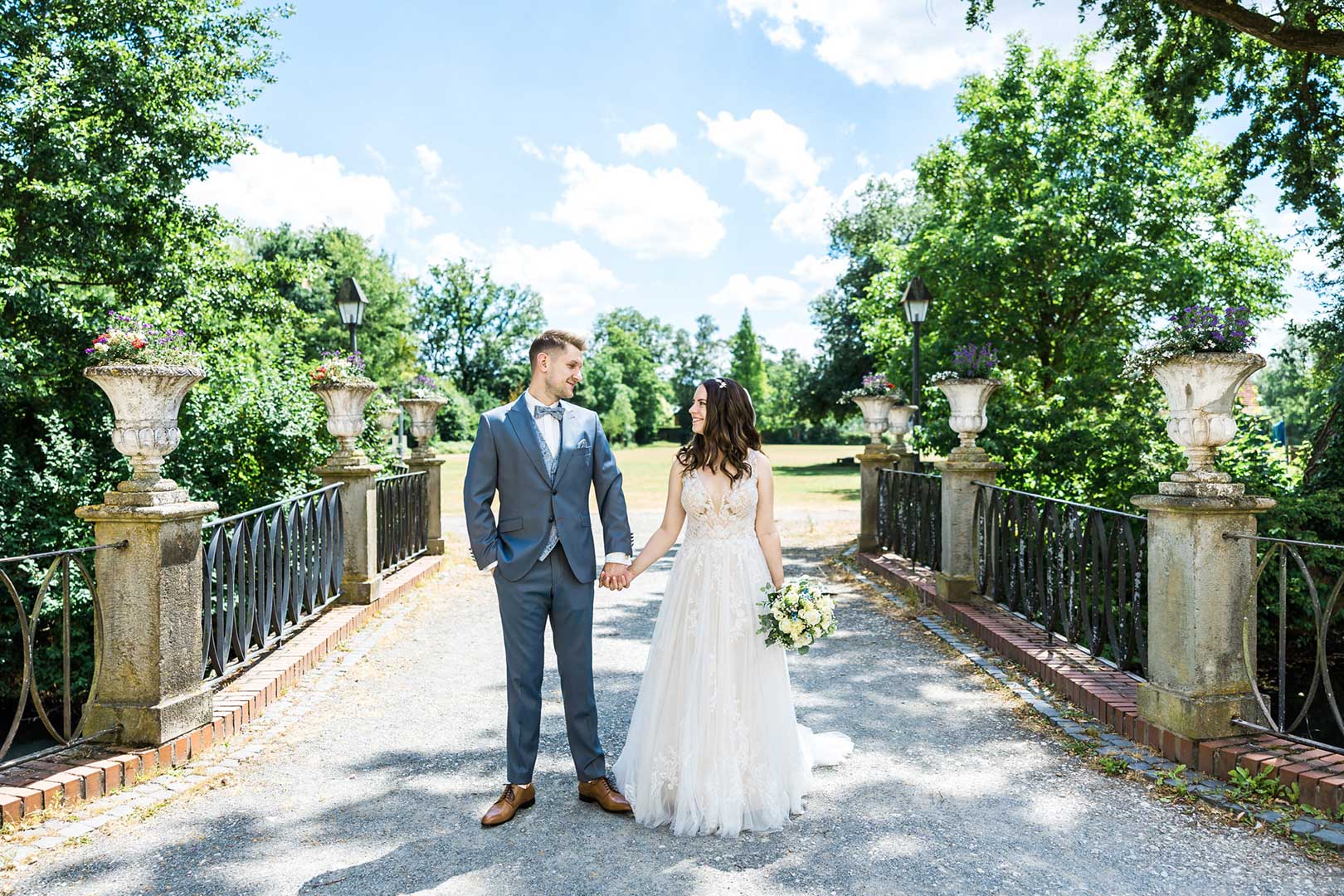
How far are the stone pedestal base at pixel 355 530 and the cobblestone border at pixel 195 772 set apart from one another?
3.51ft

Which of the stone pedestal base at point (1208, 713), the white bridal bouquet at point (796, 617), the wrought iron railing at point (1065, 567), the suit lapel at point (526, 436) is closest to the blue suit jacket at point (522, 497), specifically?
the suit lapel at point (526, 436)

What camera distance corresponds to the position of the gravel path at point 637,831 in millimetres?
3180

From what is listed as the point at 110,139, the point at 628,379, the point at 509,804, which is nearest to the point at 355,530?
the point at 509,804

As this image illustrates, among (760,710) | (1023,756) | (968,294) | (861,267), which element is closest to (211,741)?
(760,710)

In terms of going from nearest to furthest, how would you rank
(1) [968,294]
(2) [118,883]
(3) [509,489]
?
(2) [118,883] < (3) [509,489] < (1) [968,294]

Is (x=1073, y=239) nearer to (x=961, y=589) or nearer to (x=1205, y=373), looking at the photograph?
(x=961, y=589)

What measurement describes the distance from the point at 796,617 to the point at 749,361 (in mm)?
79518

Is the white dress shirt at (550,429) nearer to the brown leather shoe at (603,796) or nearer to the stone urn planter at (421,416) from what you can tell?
the brown leather shoe at (603,796)

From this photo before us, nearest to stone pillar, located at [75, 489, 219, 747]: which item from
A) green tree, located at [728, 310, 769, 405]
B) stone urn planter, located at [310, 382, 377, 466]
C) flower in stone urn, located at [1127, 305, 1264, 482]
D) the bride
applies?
the bride

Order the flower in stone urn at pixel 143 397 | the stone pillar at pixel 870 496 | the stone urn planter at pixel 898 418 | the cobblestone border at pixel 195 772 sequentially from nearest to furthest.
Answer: the cobblestone border at pixel 195 772
the flower in stone urn at pixel 143 397
the stone pillar at pixel 870 496
the stone urn planter at pixel 898 418

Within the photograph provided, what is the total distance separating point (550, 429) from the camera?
3805mm

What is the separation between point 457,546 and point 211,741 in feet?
28.2

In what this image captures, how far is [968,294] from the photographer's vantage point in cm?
1825

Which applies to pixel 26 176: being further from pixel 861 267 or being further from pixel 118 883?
pixel 861 267
